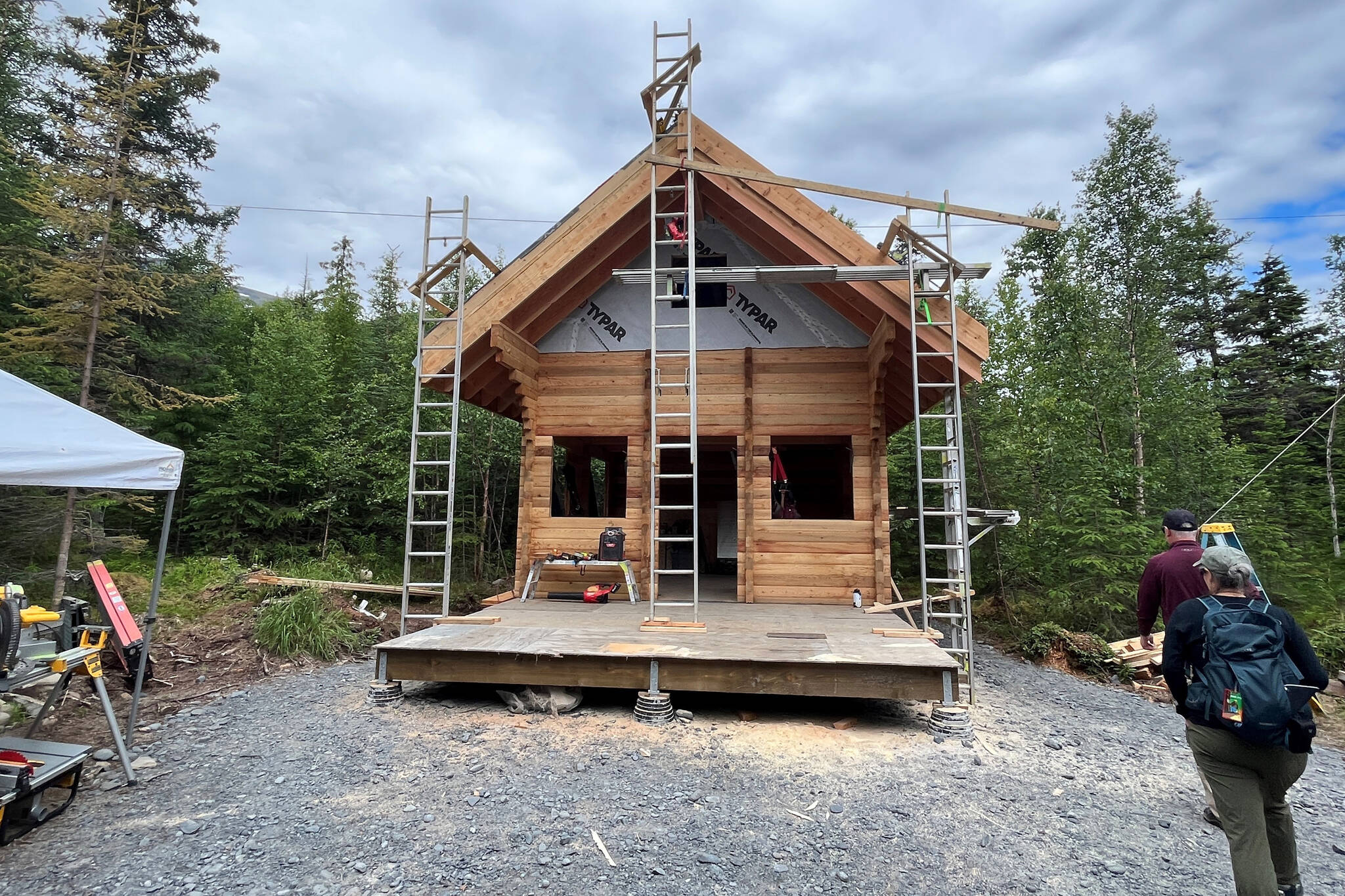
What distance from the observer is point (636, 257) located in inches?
323

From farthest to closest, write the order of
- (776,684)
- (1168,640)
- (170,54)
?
(170,54) → (776,684) → (1168,640)

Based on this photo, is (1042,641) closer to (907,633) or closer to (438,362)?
(907,633)

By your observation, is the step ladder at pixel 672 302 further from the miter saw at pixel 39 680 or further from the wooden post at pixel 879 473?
the miter saw at pixel 39 680

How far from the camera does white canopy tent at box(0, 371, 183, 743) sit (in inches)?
122

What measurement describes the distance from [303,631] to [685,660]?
4.67 meters

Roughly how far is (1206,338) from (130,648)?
2332 cm

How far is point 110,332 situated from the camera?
29.6ft

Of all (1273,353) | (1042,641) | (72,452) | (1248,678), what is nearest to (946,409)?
(1042,641)

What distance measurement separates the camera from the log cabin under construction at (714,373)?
19.1ft

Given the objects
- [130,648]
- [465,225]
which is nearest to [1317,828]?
[130,648]

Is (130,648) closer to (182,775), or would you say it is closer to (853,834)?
(182,775)

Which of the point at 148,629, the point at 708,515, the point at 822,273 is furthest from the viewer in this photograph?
the point at 708,515

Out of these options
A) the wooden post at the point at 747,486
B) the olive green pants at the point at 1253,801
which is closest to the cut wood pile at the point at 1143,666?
the wooden post at the point at 747,486

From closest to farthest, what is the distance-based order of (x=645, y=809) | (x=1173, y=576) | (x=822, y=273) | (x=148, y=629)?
(x=645, y=809) < (x=1173, y=576) < (x=148, y=629) < (x=822, y=273)
